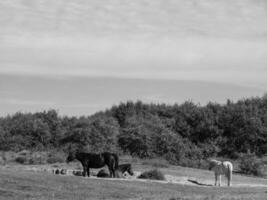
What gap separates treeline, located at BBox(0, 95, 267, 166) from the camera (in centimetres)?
5531

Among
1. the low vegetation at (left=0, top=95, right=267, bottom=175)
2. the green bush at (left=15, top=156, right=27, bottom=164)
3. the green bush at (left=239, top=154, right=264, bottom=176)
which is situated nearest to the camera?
the green bush at (left=239, top=154, right=264, bottom=176)

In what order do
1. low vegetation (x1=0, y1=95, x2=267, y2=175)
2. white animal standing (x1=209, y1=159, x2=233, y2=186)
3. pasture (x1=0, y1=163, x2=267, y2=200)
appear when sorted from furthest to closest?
low vegetation (x1=0, y1=95, x2=267, y2=175)
white animal standing (x1=209, y1=159, x2=233, y2=186)
pasture (x1=0, y1=163, x2=267, y2=200)

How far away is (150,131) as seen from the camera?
56.3 m

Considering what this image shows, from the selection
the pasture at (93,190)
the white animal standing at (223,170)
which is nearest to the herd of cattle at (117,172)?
the white animal standing at (223,170)

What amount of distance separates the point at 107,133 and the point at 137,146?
321cm

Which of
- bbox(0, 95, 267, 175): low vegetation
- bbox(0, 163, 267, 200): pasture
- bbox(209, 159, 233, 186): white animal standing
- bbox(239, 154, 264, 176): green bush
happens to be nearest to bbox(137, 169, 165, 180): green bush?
bbox(209, 159, 233, 186): white animal standing

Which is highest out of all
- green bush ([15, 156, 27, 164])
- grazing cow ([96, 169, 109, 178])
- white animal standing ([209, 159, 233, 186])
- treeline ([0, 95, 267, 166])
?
treeline ([0, 95, 267, 166])

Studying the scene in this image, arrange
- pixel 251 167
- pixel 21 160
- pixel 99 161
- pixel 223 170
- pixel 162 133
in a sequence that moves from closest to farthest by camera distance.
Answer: pixel 223 170
pixel 99 161
pixel 251 167
pixel 21 160
pixel 162 133

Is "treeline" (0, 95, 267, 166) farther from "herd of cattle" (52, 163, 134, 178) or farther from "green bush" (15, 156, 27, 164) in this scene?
"herd of cattle" (52, 163, 134, 178)

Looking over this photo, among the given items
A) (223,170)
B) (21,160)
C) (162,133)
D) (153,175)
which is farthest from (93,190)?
(162,133)

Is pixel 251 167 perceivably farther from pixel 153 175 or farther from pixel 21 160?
pixel 21 160

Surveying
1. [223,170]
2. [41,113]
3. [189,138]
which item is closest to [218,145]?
[189,138]

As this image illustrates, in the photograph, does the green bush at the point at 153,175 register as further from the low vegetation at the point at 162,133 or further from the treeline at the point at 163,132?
the treeline at the point at 163,132

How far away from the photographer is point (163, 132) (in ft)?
184
